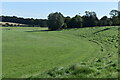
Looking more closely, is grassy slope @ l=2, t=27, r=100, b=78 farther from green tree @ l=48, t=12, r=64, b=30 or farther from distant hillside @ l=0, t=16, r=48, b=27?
distant hillside @ l=0, t=16, r=48, b=27

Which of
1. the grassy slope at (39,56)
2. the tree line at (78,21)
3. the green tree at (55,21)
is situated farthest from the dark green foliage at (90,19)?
the grassy slope at (39,56)

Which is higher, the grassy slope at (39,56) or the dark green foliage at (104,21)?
the dark green foliage at (104,21)

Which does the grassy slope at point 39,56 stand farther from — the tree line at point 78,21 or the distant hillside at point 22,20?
the distant hillside at point 22,20

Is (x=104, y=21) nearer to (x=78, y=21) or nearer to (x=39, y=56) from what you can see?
(x=78, y=21)

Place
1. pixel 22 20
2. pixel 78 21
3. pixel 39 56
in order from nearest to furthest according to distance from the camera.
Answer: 1. pixel 39 56
2. pixel 78 21
3. pixel 22 20

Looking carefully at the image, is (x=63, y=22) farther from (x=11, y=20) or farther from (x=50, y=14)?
(x=11, y=20)

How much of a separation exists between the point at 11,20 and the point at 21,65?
135 m

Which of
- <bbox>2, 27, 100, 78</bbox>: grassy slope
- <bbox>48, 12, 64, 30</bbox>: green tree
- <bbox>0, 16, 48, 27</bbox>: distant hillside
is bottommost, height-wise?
<bbox>2, 27, 100, 78</bbox>: grassy slope

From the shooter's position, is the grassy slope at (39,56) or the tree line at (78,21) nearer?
the grassy slope at (39,56)

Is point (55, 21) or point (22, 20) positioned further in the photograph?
point (22, 20)

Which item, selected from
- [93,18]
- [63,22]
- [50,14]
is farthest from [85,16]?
[50,14]

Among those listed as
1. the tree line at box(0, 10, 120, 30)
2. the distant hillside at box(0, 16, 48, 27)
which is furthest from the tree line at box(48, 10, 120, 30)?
the distant hillside at box(0, 16, 48, 27)

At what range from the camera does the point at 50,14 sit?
85250 millimetres

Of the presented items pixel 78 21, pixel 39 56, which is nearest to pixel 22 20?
pixel 78 21
